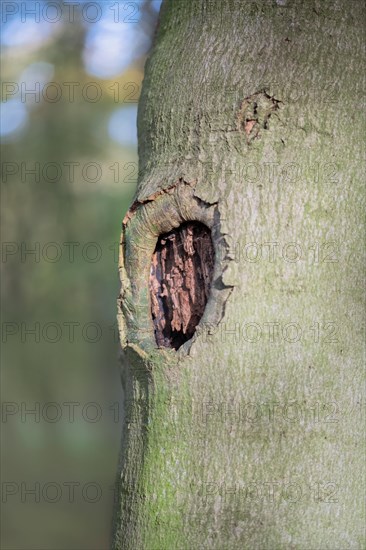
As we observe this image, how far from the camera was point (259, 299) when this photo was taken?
128 centimetres

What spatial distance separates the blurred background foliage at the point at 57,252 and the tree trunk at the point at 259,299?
335 cm

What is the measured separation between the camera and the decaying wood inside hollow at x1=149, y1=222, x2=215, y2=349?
142cm

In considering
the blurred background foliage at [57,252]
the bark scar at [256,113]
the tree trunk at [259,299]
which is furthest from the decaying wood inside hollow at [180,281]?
the blurred background foliage at [57,252]

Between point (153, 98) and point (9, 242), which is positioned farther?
point (9, 242)

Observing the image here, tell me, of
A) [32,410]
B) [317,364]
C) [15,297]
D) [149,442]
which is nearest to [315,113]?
[317,364]

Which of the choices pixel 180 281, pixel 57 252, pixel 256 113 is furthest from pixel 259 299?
pixel 57 252

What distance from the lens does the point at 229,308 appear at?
1287mm

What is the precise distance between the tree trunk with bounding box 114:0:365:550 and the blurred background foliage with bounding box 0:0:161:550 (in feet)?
11.0

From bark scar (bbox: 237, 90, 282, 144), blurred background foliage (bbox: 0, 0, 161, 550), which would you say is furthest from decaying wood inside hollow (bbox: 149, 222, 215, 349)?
blurred background foliage (bbox: 0, 0, 161, 550)

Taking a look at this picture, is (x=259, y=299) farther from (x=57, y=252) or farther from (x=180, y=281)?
(x=57, y=252)

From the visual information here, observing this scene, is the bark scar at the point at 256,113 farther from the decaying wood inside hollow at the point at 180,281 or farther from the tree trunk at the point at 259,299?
the decaying wood inside hollow at the point at 180,281

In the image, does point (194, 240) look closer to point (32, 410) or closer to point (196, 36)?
point (196, 36)

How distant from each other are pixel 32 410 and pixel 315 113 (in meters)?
6.64

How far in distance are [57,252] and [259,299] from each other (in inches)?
225
